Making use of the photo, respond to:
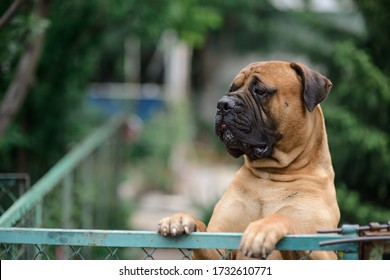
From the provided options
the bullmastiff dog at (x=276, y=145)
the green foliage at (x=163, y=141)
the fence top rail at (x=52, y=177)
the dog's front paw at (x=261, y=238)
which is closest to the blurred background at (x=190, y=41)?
the fence top rail at (x=52, y=177)

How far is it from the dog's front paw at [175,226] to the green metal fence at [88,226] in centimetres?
3

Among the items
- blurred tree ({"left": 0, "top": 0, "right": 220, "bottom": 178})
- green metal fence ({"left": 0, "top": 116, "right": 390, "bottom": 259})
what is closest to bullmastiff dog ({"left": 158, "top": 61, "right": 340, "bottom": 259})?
green metal fence ({"left": 0, "top": 116, "right": 390, "bottom": 259})

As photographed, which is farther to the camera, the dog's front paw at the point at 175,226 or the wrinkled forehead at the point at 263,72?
the wrinkled forehead at the point at 263,72

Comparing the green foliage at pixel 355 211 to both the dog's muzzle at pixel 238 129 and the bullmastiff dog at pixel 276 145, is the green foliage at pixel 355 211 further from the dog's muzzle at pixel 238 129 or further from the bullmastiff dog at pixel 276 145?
the dog's muzzle at pixel 238 129

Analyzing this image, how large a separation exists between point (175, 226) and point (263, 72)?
1.18 metres

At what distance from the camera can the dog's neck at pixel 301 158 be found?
13.5 ft

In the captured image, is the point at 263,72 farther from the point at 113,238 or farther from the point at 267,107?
the point at 113,238

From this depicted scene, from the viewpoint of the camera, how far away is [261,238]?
307cm

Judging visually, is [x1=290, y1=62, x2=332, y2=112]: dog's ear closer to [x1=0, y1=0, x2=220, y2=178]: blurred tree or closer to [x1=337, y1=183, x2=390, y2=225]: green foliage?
[x1=337, y1=183, x2=390, y2=225]: green foliage

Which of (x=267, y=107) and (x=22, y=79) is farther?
(x=22, y=79)

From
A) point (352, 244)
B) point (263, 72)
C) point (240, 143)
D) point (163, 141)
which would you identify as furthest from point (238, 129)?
point (163, 141)

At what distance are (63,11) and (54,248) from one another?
3.12 metres

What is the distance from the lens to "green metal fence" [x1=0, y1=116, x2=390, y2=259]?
3.18m

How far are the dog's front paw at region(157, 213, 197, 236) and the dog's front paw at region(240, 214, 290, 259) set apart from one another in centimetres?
30
